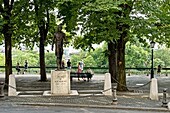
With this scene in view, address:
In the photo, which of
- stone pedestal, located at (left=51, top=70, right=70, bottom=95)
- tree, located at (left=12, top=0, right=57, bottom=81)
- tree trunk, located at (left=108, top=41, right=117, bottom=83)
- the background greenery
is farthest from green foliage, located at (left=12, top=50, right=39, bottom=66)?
stone pedestal, located at (left=51, top=70, right=70, bottom=95)

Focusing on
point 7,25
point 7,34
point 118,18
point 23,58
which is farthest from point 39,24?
point 23,58

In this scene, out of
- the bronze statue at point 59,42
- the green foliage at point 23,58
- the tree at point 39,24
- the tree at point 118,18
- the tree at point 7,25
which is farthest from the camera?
the green foliage at point 23,58

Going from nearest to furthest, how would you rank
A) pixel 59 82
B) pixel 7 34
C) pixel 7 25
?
pixel 59 82 → pixel 7 25 → pixel 7 34

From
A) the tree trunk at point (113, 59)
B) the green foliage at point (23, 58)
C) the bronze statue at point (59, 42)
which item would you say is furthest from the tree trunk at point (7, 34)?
the green foliage at point (23, 58)

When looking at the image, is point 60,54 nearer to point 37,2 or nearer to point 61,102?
point 61,102

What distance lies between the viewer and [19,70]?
136ft

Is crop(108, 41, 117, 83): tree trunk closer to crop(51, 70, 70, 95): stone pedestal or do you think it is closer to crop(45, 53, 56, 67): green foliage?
crop(51, 70, 70, 95): stone pedestal

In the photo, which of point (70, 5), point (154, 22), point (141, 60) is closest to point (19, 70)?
point (141, 60)

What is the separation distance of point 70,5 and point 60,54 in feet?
11.0

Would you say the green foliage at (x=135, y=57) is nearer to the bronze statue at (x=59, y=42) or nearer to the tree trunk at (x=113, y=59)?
the tree trunk at (x=113, y=59)

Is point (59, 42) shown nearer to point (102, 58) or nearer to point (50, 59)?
point (102, 58)

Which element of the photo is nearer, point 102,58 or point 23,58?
point 102,58

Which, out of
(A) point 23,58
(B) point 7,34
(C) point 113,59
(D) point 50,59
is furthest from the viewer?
(A) point 23,58

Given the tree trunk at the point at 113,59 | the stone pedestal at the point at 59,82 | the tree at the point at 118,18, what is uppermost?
the tree at the point at 118,18
